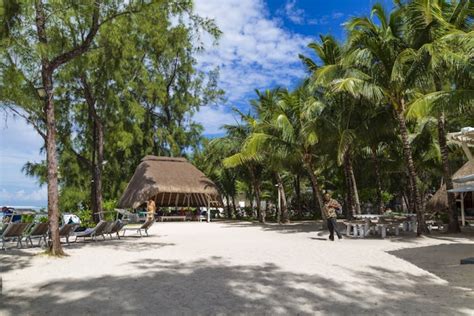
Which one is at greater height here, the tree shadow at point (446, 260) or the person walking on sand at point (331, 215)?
the person walking on sand at point (331, 215)

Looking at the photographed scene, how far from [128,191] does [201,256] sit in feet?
66.8

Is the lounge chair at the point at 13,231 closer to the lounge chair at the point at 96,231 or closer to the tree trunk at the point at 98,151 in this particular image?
the lounge chair at the point at 96,231

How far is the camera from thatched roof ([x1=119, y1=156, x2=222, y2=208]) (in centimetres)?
2744

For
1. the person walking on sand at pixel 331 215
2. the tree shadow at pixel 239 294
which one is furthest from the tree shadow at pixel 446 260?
the person walking on sand at pixel 331 215

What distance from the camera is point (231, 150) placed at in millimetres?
29078

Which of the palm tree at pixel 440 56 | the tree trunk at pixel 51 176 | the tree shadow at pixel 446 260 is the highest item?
the palm tree at pixel 440 56

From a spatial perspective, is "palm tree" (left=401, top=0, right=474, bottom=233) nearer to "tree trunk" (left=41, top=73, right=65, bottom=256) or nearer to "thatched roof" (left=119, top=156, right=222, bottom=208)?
"tree trunk" (left=41, top=73, right=65, bottom=256)

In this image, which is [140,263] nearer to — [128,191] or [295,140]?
[295,140]

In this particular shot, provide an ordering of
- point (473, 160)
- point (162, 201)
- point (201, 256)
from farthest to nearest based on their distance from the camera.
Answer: point (162, 201) → point (201, 256) → point (473, 160)

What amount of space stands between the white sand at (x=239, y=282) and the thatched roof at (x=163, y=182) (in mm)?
17419

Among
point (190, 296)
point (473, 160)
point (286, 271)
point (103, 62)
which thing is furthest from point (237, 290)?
point (103, 62)

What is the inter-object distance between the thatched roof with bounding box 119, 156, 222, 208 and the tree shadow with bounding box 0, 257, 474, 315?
20754 millimetres

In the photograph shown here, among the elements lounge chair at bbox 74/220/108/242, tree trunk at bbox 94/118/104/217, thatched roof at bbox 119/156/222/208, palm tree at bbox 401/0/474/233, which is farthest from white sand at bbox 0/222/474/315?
thatched roof at bbox 119/156/222/208

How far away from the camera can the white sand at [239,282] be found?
4781 mm
